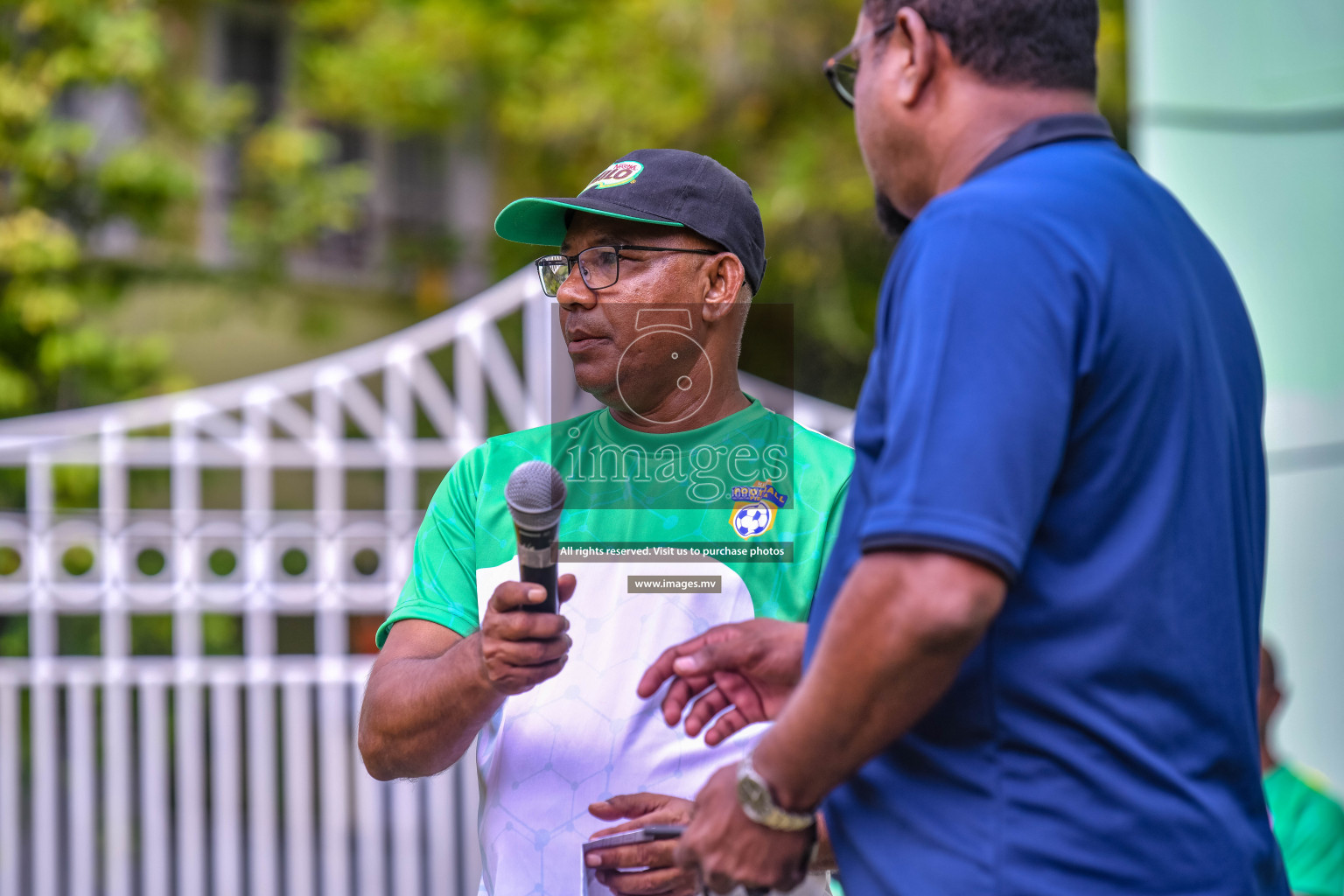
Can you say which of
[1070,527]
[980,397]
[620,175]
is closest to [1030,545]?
[1070,527]

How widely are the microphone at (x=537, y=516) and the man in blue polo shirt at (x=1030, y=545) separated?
33cm

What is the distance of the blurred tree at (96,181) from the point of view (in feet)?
24.3

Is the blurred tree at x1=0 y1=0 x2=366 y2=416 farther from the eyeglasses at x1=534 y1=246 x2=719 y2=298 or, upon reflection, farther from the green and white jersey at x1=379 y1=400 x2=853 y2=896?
the green and white jersey at x1=379 y1=400 x2=853 y2=896

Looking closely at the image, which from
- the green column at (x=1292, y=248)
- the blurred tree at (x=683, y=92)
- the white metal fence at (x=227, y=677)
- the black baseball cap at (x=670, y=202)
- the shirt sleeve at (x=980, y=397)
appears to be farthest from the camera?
the blurred tree at (x=683, y=92)

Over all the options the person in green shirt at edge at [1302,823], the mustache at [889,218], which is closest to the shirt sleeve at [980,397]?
the mustache at [889,218]

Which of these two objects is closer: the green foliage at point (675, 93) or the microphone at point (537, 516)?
the microphone at point (537, 516)

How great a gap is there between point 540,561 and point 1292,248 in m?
3.45

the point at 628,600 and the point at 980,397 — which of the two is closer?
the point at 980,397

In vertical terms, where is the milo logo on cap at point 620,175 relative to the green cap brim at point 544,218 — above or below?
above

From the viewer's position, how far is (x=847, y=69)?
4.86 feet

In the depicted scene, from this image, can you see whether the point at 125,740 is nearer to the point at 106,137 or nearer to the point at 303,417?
the point at 303,417

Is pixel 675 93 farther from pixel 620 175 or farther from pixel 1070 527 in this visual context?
pixel 1070 527

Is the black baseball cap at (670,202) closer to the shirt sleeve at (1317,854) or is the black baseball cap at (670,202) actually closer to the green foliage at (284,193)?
the shirt sleeve at (1317,854)

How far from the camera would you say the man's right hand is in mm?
1445
